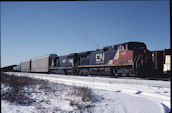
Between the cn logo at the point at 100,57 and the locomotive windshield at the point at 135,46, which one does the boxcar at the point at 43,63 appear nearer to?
the cn logo at the point at 100,57

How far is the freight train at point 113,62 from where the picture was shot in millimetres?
16531

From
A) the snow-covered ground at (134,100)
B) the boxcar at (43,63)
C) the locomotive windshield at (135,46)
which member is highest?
the locomotive windshield at (135,46)

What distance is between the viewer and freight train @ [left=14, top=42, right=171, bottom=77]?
16531mm

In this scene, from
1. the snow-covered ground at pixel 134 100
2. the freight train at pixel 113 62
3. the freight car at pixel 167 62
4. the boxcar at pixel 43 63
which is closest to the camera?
the snow-covered ground at pixel 134 100

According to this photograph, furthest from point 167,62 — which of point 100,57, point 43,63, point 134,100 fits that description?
point 43,63

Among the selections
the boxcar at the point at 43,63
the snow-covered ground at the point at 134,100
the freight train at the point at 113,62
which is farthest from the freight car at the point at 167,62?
the boxcar at the point at 43,63

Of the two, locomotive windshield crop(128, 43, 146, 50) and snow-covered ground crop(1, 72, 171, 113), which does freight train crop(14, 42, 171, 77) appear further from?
snow-covered ground crop(1, 72, 171, 113)

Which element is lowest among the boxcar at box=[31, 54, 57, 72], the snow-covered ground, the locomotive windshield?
the snow-covered ground

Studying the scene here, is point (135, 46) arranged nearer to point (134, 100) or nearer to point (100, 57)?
point (100, 57)

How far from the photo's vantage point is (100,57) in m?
21.3

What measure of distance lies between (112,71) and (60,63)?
13.7m

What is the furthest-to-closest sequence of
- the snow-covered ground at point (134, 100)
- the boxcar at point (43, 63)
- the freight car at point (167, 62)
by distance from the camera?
the boxcar at point (43, 63) < the freight car at point (167, 62) < the snow-covered ground at point (134, 100)

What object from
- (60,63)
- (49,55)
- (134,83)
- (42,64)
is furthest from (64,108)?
(42,64)

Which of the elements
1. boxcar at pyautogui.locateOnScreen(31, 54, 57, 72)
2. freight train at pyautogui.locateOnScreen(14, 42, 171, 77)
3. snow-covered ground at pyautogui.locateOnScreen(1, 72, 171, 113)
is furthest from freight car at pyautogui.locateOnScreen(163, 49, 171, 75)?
boxcar at pyautogui.locateOnScreen(31, 54, 57, 72)
